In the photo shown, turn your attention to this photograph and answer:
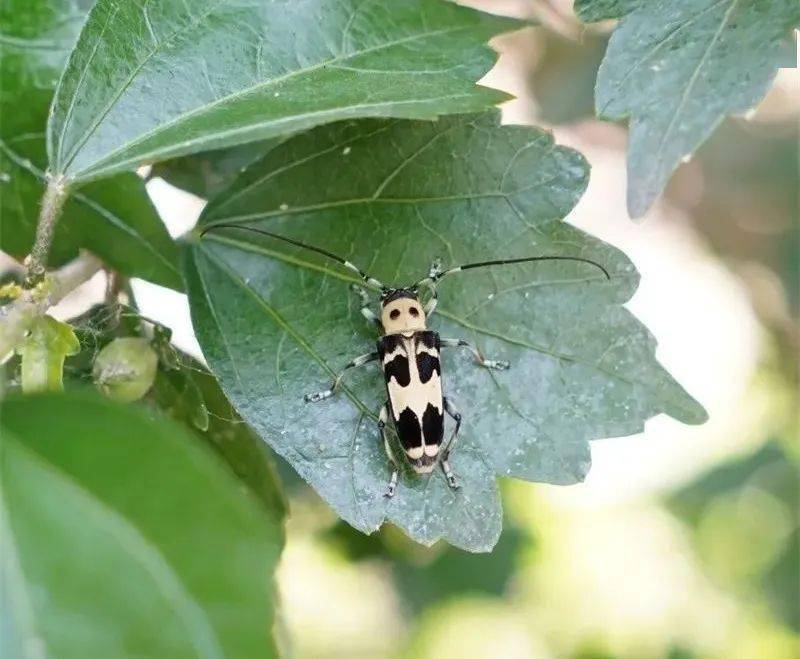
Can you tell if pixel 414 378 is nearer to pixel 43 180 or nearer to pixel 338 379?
pixel 338 379

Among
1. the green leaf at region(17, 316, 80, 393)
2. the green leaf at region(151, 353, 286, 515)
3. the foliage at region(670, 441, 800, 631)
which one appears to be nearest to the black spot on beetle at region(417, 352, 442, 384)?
the green leaf at region(151, 353, 286, 515)

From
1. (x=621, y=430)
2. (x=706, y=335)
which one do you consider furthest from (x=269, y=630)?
(x=706, y=335)

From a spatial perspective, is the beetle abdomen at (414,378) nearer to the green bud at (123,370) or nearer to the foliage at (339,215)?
the foliage at (339,215)

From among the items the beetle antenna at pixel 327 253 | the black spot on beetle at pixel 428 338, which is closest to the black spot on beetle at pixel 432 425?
the black spot on beetle at pixel 428 338

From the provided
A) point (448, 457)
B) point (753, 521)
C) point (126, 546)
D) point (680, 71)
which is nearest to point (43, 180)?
point (448, 457)

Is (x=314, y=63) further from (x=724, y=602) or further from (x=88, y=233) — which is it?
(x=724, y=602)
